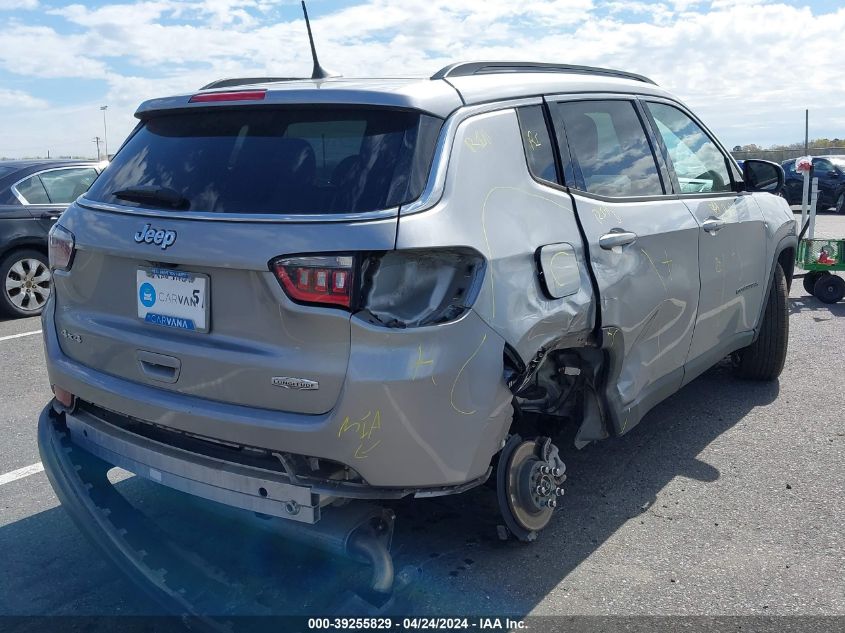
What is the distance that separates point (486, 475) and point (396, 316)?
704 millimetres

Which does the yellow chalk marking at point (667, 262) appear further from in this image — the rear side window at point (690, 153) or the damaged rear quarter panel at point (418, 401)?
the damaged rear quarter panel at point (418, 401)

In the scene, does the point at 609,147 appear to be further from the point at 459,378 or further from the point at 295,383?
the point at 295,383

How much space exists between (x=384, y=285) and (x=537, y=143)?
1.08 meters

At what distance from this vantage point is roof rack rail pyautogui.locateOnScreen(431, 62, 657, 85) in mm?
3104

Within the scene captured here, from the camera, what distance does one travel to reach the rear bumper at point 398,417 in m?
2.45

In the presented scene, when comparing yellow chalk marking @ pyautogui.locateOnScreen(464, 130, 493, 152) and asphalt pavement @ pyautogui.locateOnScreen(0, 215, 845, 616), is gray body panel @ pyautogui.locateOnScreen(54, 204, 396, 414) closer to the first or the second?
yellow chalk marking @ pyautogui.locateOnScreen(464, 130, 493, 152)

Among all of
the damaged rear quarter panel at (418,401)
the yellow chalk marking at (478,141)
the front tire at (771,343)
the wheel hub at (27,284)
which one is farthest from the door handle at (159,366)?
the wheel hub at (27,284)

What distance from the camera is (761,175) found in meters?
5.04

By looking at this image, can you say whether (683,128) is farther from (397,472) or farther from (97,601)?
(97,601)

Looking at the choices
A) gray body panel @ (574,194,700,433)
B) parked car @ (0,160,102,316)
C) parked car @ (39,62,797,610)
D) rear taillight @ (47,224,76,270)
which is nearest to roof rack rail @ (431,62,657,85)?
parked car @ (39,62,797,610)

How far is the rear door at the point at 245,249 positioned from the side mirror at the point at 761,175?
304 centimetres

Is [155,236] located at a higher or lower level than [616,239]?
higher

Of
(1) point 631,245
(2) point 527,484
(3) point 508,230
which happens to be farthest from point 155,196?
(1) point 631,245

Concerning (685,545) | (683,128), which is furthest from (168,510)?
(683,128)
